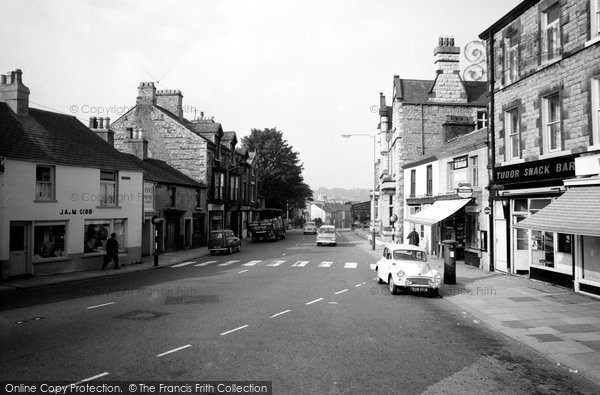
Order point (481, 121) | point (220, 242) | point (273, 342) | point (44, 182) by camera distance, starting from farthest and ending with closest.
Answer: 1. point (481, 121)
2. point (220, 242)
3. point (44, 182)
4. point (273, 342)

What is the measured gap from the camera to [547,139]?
15523mm

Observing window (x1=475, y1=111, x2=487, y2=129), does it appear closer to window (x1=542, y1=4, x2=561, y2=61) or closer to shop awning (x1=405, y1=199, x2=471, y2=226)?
shop awning (x1=405, y1=199, x2=471, y2=226)

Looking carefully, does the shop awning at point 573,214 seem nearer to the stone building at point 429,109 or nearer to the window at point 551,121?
the window at point 551,121

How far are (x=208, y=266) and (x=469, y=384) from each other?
60.3 ft

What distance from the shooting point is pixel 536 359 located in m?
7.78

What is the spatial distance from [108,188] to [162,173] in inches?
393

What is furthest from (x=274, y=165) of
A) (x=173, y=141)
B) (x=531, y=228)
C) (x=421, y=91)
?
(x=531, y=228)

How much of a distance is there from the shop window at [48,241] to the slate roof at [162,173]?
302 inches

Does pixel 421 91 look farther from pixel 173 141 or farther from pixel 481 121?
pixel 173 141

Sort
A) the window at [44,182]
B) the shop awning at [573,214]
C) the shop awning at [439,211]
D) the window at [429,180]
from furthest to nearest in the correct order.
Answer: the window at [429,180] → the shop awning at [439,211] → the window at [44,182] → the shop awning at [573,214]

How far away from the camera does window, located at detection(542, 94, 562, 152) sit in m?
15.2

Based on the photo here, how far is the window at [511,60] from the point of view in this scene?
17686 millimetres

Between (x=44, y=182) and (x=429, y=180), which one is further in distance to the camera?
(x=429, y=180)

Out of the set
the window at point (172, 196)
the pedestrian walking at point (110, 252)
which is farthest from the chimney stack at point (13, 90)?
the window at point (172, 196)
